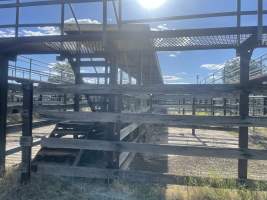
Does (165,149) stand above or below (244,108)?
below

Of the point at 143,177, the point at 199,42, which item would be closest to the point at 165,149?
the point at 143,177

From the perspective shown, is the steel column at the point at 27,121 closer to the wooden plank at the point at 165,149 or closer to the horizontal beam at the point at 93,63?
the wooden plank at the point at 165,149

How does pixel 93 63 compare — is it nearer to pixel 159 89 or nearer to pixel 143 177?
pixel 159 89

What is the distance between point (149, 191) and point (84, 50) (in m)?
3.36

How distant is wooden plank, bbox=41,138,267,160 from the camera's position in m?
4.30

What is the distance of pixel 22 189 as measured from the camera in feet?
14.9

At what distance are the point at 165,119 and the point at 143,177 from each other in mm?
984

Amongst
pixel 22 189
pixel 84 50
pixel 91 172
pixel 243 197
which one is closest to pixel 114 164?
pixel 91 172

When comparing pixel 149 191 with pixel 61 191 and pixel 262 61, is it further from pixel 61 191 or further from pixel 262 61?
pixel 262 61

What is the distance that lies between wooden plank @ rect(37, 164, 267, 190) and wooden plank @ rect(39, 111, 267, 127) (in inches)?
32.6

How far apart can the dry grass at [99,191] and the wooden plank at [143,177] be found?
0.35 ft

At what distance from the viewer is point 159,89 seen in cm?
476

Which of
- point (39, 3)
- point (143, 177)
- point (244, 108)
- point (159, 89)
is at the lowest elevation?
point (143, 177)

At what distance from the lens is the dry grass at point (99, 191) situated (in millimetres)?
4230
